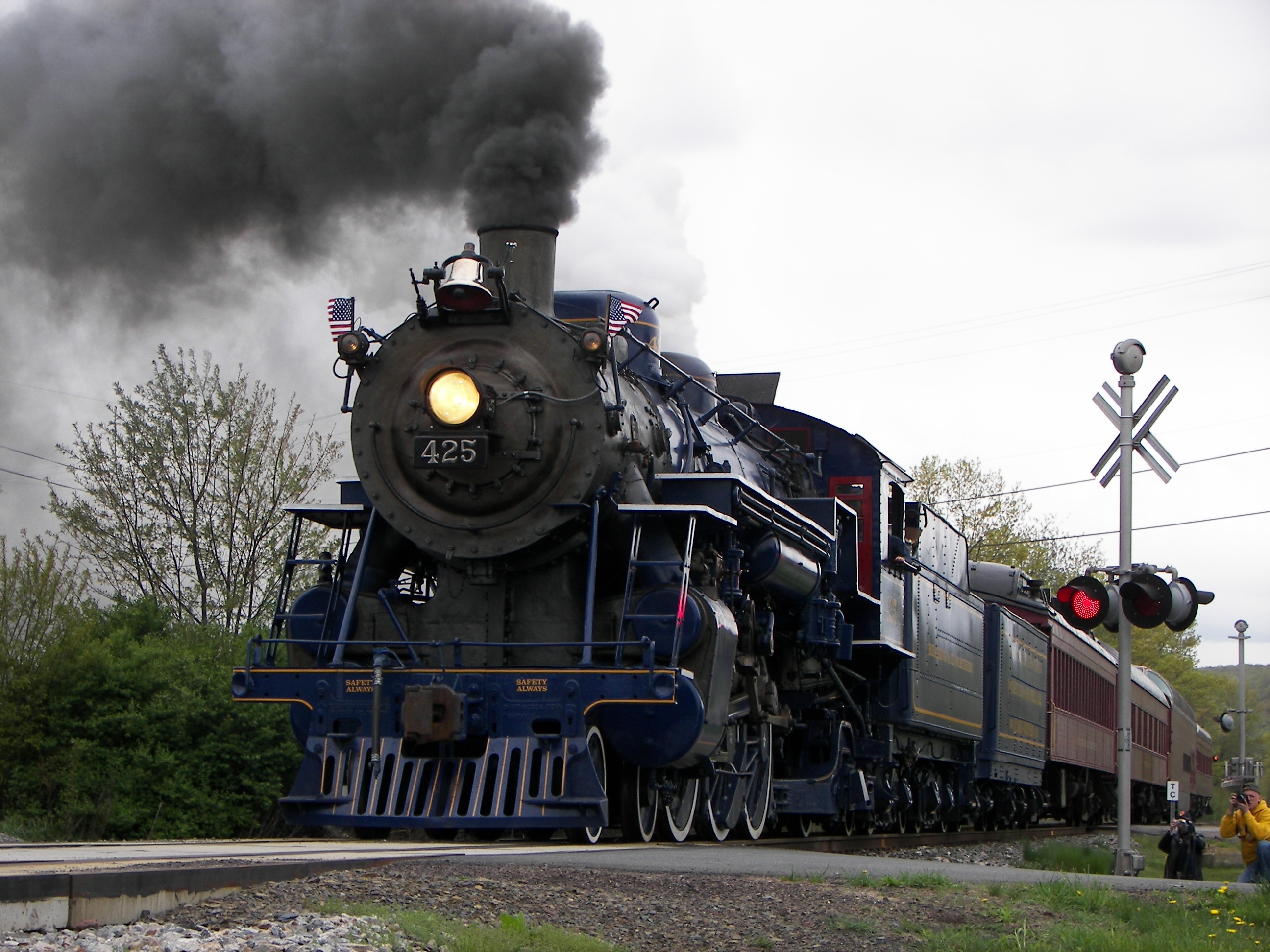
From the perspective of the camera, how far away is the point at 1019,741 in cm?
1883

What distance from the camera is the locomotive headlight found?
9820 mm

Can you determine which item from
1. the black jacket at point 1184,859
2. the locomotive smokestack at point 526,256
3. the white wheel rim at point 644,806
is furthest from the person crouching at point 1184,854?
the locomotive smokestack at point 526,256

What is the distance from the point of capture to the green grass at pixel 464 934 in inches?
197

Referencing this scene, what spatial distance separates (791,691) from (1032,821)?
11.5 metres

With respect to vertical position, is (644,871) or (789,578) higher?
(789,578)

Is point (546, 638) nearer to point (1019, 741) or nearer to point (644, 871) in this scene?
point (644, 871)

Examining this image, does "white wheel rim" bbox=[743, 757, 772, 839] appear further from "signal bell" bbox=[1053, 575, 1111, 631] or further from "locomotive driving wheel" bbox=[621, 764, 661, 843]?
"signal bell" bbox=[1053, 575, 1111, 631]

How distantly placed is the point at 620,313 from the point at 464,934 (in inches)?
290

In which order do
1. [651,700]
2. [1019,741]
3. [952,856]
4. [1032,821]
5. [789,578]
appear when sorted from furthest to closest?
[1032,821], [1019,741], [952,856], [789,578], [651,700]

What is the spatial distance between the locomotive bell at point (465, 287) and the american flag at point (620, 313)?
113cm

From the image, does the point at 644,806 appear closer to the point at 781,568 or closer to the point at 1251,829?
the point at 781,568

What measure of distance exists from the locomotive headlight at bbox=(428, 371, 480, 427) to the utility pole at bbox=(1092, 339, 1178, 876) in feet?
19.4

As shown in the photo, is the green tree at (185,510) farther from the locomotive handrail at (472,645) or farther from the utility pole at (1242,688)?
the utility pole at (1242,688)

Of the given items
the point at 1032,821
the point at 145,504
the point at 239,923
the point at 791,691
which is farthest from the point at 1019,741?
the point at 239,923
